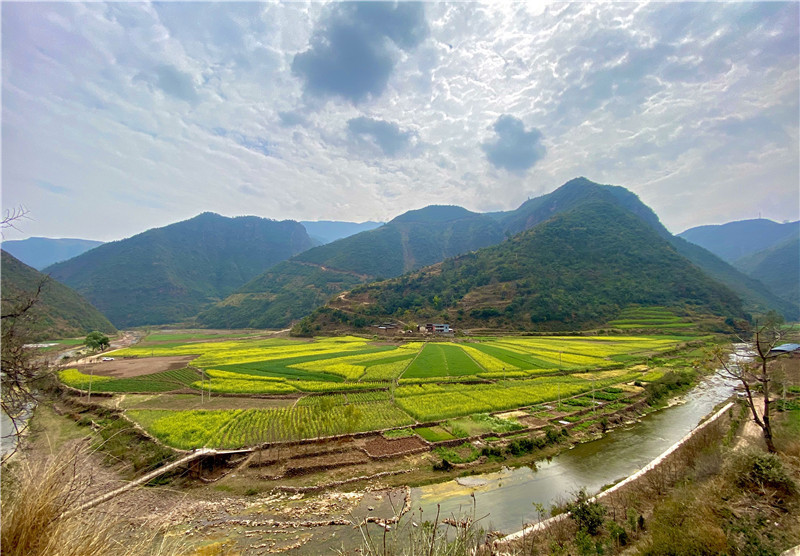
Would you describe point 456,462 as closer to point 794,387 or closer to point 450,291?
point 794,387

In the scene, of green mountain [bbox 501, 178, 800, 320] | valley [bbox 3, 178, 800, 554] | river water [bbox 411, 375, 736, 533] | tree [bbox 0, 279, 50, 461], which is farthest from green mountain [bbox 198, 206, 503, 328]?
tree [bbox 0, 279, 50, 461]

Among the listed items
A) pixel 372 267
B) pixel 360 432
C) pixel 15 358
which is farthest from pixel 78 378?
pixel 372 267

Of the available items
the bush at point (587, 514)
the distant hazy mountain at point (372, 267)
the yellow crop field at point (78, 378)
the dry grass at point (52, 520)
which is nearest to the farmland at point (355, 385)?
the yellow crop field at point (78, 378)

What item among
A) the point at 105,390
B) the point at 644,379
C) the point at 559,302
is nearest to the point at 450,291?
the point at 559,302

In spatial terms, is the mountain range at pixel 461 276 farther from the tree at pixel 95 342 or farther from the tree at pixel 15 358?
the tree at pixel 15 358

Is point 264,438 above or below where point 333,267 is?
below

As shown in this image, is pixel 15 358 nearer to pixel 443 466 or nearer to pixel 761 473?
pixel 443 466
